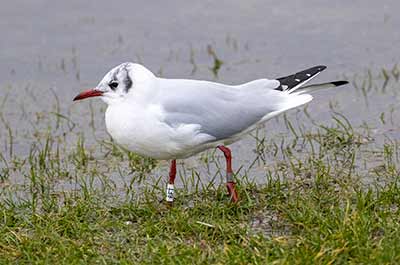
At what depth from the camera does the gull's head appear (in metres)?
6.32

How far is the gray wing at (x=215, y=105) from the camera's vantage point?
632 centimetres

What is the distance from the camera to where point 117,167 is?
7.64m

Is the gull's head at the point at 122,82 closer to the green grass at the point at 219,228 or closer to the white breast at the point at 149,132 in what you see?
the white breast at the point at 149,132

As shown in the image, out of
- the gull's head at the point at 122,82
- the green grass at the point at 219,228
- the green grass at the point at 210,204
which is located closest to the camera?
the green grass at the point at 219,228

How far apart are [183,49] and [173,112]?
386cm

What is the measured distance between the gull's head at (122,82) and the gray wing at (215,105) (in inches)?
6.7

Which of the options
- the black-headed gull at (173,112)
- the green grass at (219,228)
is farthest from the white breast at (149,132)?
the green grass at (219,228)

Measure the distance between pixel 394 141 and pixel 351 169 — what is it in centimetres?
75

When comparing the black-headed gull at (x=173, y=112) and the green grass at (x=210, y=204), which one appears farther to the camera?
the black-headed gull at (x=173, y=112)

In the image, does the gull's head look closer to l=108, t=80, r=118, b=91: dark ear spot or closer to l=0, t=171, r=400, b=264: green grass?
l=108, t=80, r=118, b=91: dark ear spot

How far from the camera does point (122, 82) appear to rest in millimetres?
6340

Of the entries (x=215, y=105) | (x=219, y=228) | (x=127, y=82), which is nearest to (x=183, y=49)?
(x=215, y=105)

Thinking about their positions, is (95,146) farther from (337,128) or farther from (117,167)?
(337,128)

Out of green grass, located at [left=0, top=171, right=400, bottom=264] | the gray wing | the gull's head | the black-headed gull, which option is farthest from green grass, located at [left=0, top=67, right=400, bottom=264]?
the gull's head
